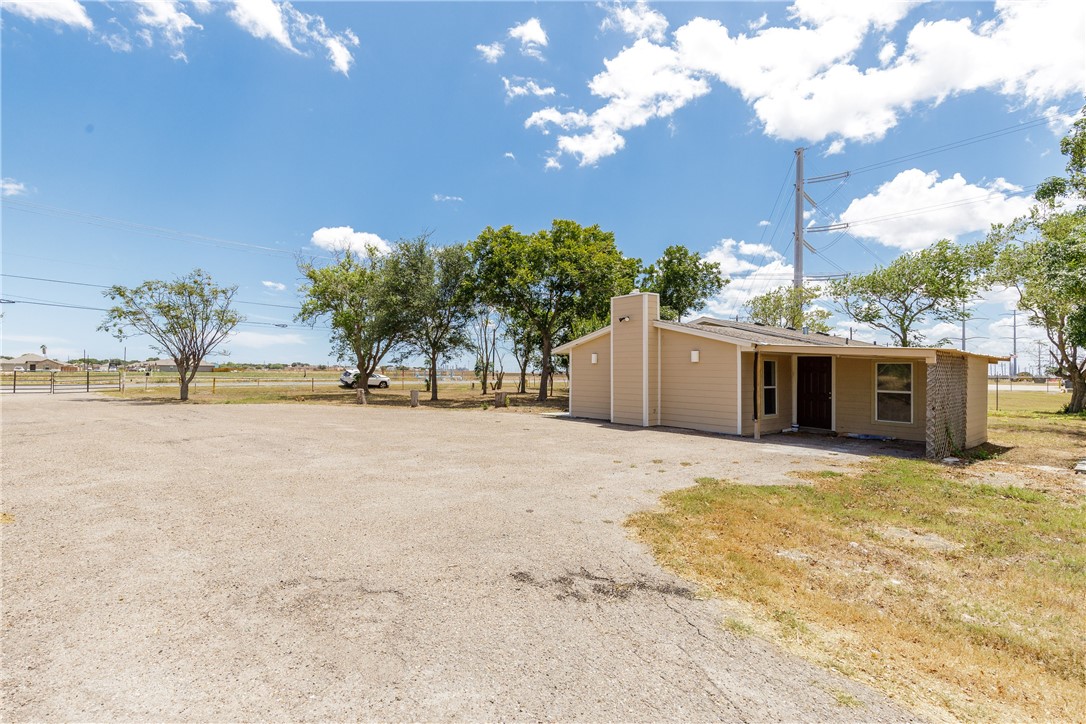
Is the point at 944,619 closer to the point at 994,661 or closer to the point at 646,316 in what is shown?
the point at 994,661

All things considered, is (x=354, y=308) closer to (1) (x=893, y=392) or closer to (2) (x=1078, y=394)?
(1) (x=893, y=392)

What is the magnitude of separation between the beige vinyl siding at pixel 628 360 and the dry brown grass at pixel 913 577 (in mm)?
6571

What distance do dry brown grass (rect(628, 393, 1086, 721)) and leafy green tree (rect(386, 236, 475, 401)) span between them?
17.3 meters

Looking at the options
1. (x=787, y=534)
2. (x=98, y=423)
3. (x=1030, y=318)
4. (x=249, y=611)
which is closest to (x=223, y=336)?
(x=98, y=423)

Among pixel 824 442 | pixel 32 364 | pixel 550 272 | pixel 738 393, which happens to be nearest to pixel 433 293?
pixel 550 272

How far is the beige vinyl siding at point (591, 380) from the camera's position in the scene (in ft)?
45.9

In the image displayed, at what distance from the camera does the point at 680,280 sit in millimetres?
26672

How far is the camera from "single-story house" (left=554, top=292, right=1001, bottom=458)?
9445 mm

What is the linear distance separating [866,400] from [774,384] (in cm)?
203

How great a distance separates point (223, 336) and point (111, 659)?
22.7 m

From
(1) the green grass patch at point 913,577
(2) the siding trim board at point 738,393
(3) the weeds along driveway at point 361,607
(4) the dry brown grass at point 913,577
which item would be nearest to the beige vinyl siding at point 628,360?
(2) the siding trim board at point 738,393

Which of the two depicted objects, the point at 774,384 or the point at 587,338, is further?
the point at 587,338

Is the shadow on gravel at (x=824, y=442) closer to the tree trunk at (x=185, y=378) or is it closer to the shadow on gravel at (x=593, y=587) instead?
the shadow on gravel at (x=593, y=587)

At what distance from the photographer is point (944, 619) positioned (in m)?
2.76
